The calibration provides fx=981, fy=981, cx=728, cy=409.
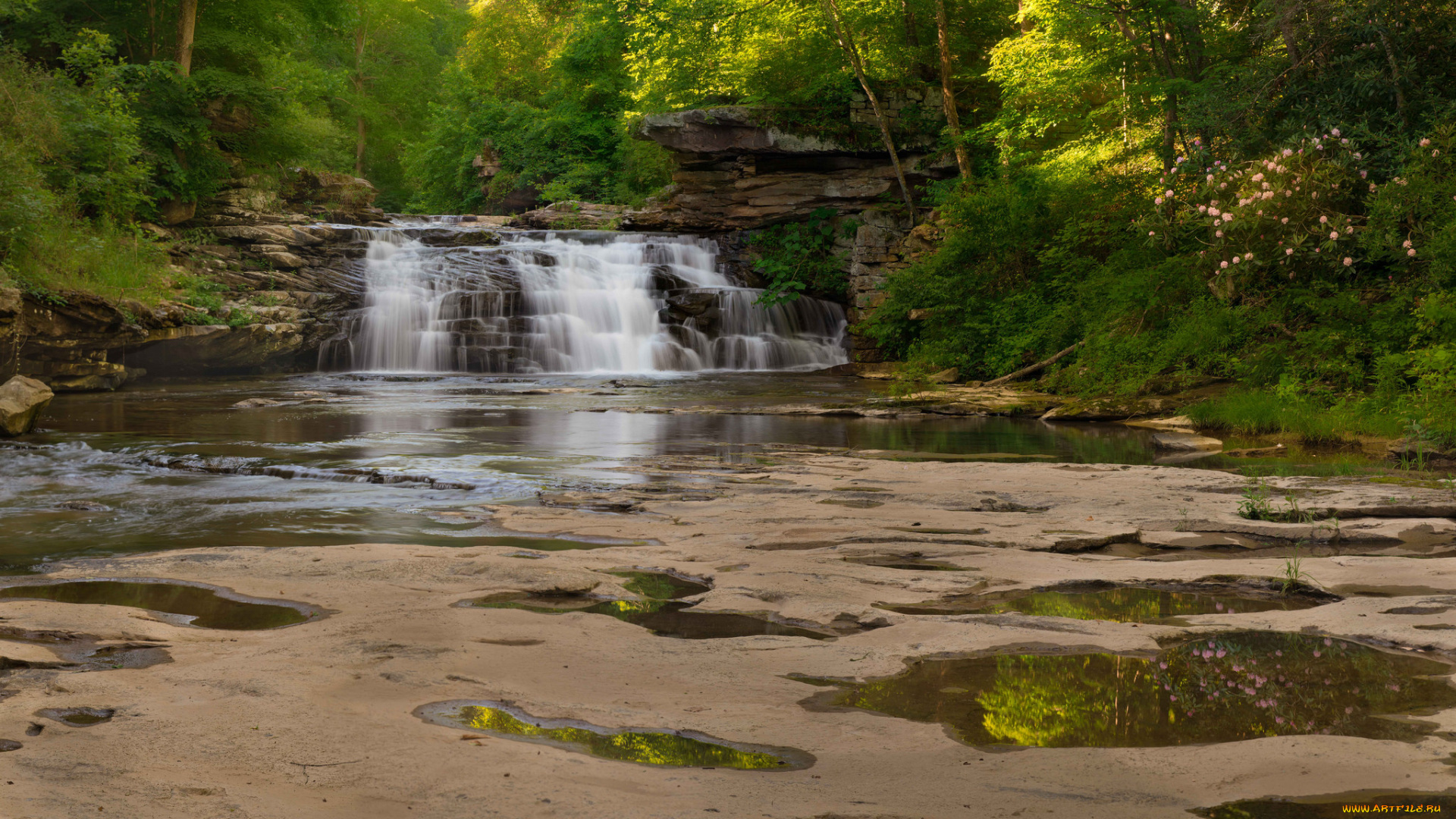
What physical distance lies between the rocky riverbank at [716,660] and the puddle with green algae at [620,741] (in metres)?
0.04

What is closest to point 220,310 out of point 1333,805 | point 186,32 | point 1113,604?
point 186,32

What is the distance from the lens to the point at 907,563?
493cm

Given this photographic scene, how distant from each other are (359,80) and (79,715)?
5547cm

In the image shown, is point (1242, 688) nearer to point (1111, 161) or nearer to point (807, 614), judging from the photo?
point (807, 614)

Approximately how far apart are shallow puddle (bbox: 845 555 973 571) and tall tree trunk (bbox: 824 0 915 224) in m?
21.9

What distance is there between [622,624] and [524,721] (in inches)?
42.1

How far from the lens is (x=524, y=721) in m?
2.73

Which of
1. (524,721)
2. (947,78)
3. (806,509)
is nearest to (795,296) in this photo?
(947,78)

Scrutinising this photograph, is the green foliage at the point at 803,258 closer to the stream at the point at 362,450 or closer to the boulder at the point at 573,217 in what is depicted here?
the boulder at the point at 573,217

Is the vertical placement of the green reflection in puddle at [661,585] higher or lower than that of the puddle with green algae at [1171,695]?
lower

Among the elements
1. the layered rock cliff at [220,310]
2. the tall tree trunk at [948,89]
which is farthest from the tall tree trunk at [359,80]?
the tall tree trunk at [948,89]

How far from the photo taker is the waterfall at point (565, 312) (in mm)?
24391

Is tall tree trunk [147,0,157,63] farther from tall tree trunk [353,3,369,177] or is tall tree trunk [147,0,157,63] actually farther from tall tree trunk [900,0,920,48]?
tall tree trunk [353,3,369,177]

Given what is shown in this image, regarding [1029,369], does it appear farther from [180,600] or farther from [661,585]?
[180,600]
